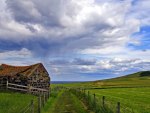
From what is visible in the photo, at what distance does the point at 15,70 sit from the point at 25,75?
155 inches

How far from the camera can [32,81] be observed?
58781 millimetres

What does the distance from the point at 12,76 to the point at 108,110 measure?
3726 centimetres

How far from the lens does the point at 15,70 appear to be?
60344 millimetres

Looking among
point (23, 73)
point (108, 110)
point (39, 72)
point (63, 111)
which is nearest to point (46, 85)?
point (39, 72)

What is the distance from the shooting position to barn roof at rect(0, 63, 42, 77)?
191ft

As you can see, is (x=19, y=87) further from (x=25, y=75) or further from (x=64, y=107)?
(x=64, y=107)

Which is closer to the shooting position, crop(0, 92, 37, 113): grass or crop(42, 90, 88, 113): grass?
crop(0, 92, 37, 113): grass

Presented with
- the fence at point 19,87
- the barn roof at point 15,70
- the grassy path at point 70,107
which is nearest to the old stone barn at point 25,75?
the barn roof at point 15,70

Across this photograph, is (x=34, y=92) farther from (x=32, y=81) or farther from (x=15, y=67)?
(x=15, y=67)

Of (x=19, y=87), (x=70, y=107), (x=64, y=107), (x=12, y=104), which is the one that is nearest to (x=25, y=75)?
(x=19, y=87)

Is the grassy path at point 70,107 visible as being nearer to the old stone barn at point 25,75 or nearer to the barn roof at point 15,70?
the old stone barn at point 25,75

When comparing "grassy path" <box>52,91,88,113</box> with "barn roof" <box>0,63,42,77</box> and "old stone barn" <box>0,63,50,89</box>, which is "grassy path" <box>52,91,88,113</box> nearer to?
"old stone barn" <box>0,63,50,89</box>

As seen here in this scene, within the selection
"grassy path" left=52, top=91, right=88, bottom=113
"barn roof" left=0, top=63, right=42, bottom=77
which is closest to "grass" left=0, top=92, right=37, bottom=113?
"grassy path" left=52, top=91, right=88, bottom=113

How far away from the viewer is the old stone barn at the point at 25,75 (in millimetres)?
57656
